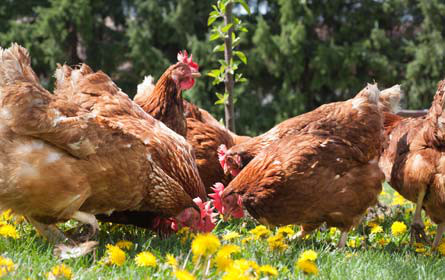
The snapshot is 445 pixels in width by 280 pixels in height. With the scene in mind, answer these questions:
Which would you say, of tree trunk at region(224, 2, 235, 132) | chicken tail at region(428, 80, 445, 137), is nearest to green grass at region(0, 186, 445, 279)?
chicken tail at region(428, 80, 445, 137)

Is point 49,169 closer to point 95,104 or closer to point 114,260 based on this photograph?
point 114,260

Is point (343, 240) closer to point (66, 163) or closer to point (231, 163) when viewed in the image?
point (231, 163)

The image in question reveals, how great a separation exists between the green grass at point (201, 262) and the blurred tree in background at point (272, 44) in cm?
1050

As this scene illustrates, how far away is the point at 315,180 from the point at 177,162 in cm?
91

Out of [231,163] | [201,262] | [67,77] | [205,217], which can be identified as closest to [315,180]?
[205,217]

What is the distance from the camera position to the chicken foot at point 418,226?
11.2 ft

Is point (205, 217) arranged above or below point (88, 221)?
below

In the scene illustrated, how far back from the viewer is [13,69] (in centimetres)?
252

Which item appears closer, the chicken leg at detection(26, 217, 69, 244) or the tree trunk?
the chicken leg at detection(26, 217, 69, 244)

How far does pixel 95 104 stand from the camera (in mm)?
3430

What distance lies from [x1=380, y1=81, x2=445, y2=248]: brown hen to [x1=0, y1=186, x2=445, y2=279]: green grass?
32 centimetres

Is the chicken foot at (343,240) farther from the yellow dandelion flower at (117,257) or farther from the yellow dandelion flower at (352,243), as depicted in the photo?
the yellow dandelion flower at (117,257)

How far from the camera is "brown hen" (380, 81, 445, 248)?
329cm

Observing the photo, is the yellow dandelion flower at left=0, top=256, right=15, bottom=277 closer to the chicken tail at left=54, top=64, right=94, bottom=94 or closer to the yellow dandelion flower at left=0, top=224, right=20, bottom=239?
the yellow dandelion flower at left=0, top=224, right=20, bottom=239
